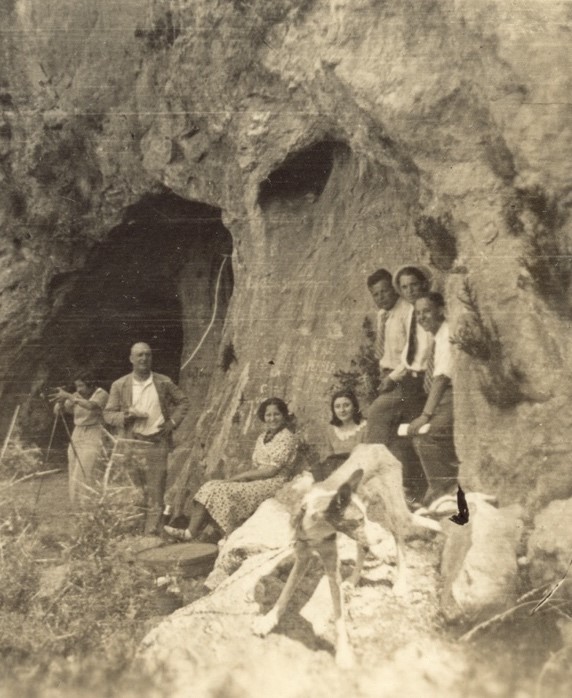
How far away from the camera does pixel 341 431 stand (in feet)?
16.0

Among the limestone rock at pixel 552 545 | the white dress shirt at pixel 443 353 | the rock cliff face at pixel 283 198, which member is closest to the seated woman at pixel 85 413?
the rock cliff face at pixel 283 198

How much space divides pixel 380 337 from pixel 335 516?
41.3 inches

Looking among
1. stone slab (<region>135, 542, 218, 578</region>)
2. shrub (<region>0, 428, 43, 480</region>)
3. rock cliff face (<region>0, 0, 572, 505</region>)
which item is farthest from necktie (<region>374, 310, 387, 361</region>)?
Answer: shrub (<region>0, 428, 43, 480</region>)

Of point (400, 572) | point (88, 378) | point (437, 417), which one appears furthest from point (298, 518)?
point (88, 378)

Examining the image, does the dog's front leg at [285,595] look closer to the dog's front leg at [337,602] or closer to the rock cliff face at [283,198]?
the dog's front leg at [337,602]

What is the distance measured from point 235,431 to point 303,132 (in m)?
1.80

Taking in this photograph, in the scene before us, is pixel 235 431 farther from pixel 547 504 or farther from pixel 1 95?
pixel 1 95

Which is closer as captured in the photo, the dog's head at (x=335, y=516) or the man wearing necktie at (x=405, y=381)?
the dog's head at (x=335, y=516)

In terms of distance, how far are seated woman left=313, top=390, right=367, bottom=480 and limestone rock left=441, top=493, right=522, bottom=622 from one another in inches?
27.4

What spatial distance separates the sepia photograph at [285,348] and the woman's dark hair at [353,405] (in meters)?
0.01

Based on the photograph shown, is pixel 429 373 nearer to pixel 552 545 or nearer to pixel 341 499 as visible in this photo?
pixel 341 499

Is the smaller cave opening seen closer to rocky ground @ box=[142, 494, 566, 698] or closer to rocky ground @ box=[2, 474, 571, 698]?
rocky ground @ box=[2, 474, 571, 698]

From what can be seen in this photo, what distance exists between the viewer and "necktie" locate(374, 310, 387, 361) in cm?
488

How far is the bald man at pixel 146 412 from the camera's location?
198 inches
